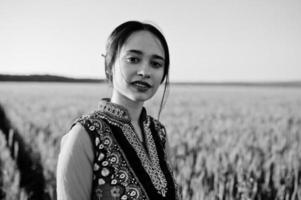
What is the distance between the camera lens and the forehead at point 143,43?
3.79ft

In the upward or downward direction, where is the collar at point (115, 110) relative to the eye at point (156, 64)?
downward

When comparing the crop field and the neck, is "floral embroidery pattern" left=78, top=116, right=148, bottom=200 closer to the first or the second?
the neck

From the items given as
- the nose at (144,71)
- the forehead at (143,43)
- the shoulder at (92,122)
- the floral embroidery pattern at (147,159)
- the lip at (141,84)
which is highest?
the forehead at (143,43)

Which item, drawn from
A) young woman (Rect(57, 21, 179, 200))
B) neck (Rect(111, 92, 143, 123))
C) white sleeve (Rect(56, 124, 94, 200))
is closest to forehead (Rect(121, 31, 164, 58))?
young woman (Rect(57, 21, 179, 200))

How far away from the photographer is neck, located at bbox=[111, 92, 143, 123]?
121 centimetres

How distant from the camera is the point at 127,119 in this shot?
120 centimetres

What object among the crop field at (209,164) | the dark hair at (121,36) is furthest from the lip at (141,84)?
the crop field at (209,164)

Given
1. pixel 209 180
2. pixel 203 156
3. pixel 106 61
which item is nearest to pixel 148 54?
pixel 106 61

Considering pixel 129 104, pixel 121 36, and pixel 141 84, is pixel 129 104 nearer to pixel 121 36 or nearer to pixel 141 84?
pixel 141 84

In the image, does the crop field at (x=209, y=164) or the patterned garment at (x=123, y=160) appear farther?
the crop field at (x=209, y=164)

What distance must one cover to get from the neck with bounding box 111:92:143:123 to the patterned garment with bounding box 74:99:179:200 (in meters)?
0.02

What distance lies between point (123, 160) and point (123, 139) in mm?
64

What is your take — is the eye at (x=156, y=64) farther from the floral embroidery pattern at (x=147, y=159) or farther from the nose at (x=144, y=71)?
the floral embroidery pattern at (x=147, y=159)

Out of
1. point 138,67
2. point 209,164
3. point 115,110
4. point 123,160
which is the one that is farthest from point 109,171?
point 209,164
